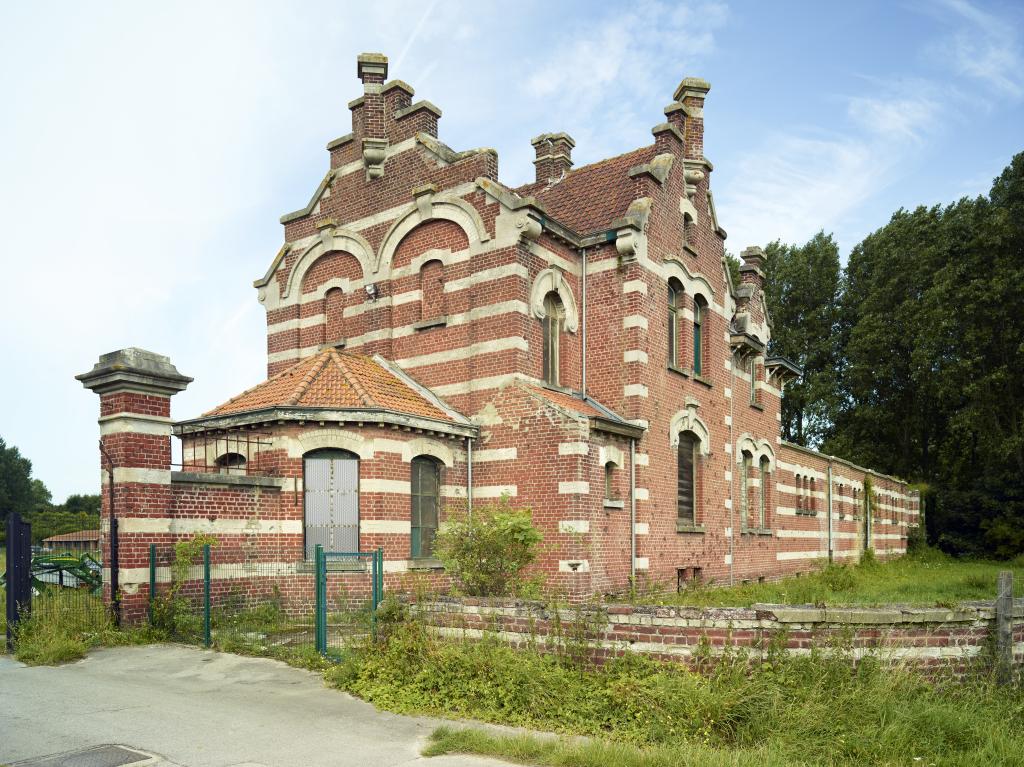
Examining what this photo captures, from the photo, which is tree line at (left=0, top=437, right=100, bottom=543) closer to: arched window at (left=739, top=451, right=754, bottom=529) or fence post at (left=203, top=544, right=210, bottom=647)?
arched window at (left=739, top=451, right=754, bottom=529)

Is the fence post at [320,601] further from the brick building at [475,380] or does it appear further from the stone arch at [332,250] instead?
the stone arch at [332,250]

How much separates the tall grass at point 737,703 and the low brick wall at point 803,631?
19 centimetres

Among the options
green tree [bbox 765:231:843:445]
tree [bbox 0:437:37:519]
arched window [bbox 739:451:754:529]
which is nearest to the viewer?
arched window [bbox 739:451:754:529]

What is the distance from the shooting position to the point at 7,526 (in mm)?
12609

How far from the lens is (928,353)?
122ft

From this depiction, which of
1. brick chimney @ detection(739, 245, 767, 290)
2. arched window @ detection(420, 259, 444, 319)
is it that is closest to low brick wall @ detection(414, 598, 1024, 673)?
arched window @ detection(420, 259, 444, 319)

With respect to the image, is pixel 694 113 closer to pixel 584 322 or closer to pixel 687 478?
pixel 584 322

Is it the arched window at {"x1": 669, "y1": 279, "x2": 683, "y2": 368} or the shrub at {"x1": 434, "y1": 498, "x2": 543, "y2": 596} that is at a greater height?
the arched window at {"x1": 669, "y1": 279, "x2": 683, "y2": 368}

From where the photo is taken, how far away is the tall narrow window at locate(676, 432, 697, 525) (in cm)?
2097

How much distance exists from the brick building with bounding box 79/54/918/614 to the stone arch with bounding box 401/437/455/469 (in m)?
0.04

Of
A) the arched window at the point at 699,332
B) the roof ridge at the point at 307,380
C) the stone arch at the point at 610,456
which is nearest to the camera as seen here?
the roof ridge at the point at 307,380

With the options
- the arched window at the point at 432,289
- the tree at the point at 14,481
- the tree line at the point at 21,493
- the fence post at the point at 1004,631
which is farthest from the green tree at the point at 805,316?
the tree at the point at 14,481

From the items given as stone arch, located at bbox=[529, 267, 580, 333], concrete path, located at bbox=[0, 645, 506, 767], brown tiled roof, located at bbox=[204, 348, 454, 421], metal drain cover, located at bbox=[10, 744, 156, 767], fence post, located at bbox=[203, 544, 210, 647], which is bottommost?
concrete path, located at bbox=[0, 645, 506, 767]

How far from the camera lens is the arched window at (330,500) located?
51.9 feet
